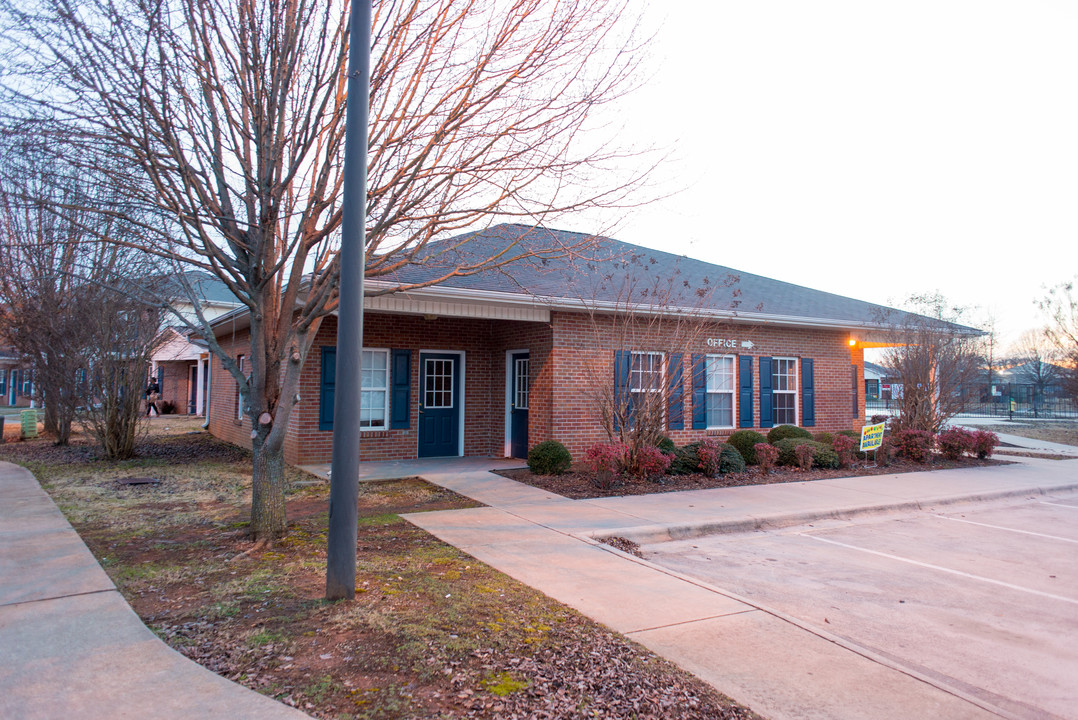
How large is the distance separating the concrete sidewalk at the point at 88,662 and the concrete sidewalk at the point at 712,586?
250 centimetres

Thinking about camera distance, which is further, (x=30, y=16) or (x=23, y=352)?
(x=23, y=352)

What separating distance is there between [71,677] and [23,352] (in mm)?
16924

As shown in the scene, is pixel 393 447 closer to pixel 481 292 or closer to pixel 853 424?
pixel 481 292

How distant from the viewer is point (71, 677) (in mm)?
3680

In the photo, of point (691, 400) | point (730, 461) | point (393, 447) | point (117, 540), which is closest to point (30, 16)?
point (117, 540)

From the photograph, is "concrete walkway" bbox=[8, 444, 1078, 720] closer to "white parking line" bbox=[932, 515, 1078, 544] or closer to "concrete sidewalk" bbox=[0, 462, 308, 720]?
"concrete sidewalk" bbox=[0, 462, 308, 720]

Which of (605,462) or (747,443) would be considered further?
(747,443)

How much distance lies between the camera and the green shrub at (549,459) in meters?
11.4

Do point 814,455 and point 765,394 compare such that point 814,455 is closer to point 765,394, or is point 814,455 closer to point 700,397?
point 700,397

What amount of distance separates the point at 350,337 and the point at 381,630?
202 cm

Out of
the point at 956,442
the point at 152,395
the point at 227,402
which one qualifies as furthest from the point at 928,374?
the point at 152,395

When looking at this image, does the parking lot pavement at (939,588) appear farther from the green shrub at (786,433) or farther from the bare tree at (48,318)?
the bare tree at (48,318)

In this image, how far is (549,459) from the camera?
11.4 m

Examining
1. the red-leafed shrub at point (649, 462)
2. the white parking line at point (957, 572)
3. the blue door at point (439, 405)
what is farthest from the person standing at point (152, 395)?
the white parking line at point (957, 572)
